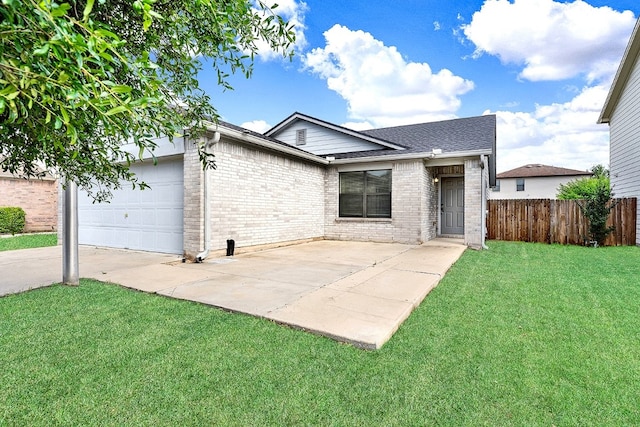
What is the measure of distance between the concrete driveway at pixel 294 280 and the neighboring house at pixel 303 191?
2.76ft

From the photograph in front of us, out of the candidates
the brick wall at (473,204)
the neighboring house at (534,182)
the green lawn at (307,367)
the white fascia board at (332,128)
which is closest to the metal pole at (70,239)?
the green lawn at (307,367)

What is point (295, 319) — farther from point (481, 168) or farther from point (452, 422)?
point (481, 168)

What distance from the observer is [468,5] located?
10.4 m

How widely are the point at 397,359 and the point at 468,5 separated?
12.2m

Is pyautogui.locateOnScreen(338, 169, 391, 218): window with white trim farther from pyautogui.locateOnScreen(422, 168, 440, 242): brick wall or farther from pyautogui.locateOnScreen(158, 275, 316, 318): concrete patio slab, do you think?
pyautogui.locateOnScreen(158, 275, 316, 318): concrete patio slab

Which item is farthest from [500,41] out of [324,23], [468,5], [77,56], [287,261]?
[77,56]

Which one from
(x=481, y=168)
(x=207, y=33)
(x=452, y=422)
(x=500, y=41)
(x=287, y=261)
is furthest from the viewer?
(x=500, y=41)

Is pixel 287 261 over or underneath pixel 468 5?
underneath

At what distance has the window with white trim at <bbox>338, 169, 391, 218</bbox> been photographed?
33.8 feet

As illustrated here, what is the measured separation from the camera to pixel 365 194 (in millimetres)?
10648

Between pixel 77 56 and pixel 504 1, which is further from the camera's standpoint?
pixel 504 1

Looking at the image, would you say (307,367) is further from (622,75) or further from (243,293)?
(622,75)

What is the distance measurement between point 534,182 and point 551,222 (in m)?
24.2

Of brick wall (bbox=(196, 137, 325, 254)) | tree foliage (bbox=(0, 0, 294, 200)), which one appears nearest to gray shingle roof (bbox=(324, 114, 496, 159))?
brick wall (bbox=(196, 137, 325, 254))
